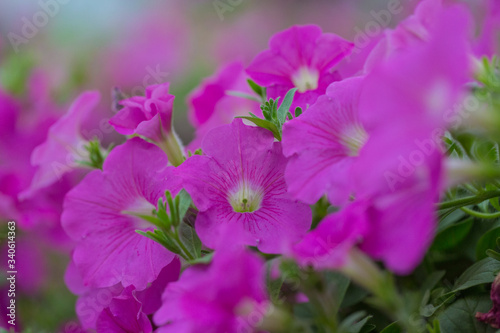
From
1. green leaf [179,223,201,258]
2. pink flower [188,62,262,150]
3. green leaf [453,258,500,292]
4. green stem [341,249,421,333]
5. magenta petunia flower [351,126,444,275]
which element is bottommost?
green leaf [453,258,500,292]

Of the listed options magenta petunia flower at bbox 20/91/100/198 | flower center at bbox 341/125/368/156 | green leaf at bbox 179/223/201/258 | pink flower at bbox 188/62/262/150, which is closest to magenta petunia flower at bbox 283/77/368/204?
flower center at bbox 341/125/368/156

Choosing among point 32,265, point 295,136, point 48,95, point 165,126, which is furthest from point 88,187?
point 48,95

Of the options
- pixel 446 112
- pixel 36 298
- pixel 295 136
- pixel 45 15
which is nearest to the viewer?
pixel 446 112

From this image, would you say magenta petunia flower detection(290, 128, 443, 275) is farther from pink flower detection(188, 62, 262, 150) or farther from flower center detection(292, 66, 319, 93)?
pink flower detection(188, 62, 262, 150)

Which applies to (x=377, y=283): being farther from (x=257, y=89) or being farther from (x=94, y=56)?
(x=94, y=56)

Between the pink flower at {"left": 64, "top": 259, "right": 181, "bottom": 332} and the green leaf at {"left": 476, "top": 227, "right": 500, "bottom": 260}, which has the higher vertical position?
the pink flower at {"left": 64, "top": 259, "right": 181, "bottom": 332}

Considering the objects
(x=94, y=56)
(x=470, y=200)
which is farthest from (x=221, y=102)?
(x=94, y=56)

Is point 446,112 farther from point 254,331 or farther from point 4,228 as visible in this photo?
point 4,228

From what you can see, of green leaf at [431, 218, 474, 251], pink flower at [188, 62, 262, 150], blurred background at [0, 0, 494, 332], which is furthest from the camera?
blurred background at [0, 0, 494, 332]
